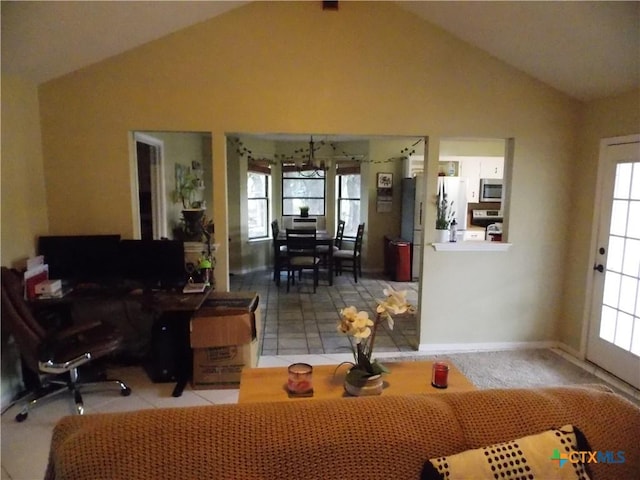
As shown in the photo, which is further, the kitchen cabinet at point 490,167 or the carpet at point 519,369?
the kitchen cabinet at point 490,167

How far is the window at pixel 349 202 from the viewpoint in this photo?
7488 millimetres

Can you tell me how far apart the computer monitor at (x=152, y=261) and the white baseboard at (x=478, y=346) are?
7.81 feet

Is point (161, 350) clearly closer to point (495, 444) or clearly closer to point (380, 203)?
point (495, 444)

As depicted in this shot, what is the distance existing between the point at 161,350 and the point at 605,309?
12.3ft

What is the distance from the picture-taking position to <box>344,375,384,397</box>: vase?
6.10 ft

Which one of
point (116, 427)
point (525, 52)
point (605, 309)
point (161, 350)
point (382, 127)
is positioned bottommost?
point (161, 350)

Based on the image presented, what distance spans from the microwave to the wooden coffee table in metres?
4.93

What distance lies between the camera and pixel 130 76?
3281mm

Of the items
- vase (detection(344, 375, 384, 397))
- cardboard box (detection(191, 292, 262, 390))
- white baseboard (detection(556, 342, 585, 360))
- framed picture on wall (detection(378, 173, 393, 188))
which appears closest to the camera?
vase (detection(344, 375, 384, 397))

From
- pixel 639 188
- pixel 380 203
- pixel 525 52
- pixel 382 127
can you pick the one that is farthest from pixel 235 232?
pixel 639 188

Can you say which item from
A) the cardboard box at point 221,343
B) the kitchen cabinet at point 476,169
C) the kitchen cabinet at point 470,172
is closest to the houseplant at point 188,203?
the cardboard box at point 221,343

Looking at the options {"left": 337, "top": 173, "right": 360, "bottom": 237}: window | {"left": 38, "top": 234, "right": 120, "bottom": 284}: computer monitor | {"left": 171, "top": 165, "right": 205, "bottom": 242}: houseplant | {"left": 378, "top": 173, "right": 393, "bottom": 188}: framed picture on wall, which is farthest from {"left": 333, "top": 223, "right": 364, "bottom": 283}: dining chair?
{"left": 38, "top": 234, "right": 120, "bottom": 284}: computer monitor

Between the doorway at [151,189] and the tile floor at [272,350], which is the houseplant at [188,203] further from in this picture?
the tile floor at [272,350]

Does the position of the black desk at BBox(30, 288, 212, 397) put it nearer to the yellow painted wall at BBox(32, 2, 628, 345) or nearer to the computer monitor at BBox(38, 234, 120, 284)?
the computer monitor at BBox(38, 234, 120, 284)
